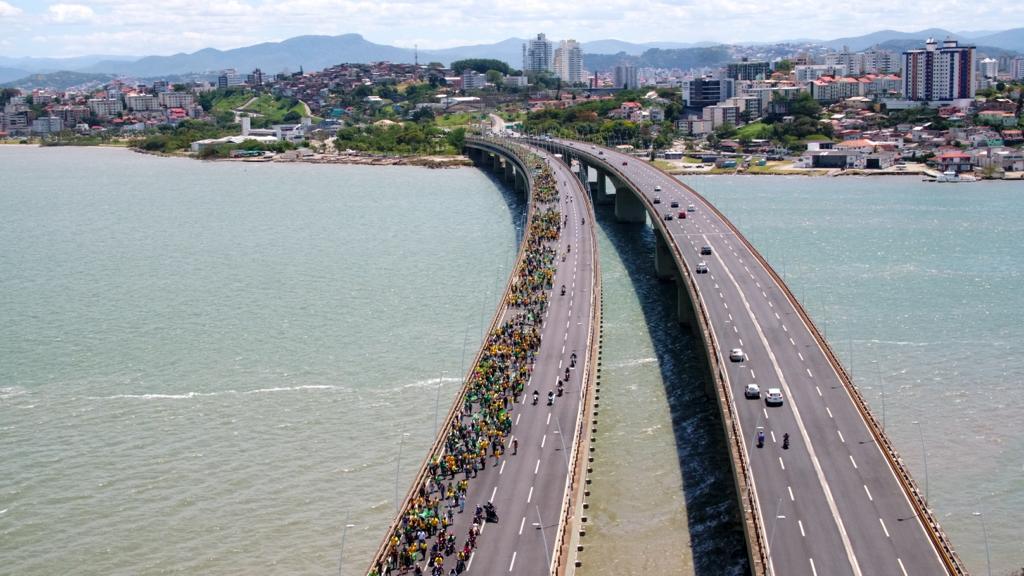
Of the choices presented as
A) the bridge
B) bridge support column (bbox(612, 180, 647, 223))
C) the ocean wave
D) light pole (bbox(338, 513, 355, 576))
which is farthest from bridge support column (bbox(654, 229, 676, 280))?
light pole (bbox(338, 513, 355, 576))

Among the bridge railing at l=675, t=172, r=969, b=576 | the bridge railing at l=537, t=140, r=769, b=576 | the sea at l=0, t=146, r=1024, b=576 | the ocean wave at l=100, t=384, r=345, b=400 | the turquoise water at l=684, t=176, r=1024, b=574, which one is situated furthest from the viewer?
the ocean wave at l=100, t=384, r=345, b=400

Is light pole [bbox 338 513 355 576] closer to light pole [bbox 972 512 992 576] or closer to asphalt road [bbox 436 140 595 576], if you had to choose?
asphalt road [bbox 436 140 595 576]

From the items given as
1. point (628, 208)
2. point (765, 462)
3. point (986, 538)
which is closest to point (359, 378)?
point (765, 462)

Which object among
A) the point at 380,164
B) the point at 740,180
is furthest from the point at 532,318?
the point at 380,164

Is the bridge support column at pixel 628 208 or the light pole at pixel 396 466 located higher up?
the bridge support column at pixel 628 208

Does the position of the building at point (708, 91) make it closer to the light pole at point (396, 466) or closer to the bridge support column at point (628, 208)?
the bridge support column at point (628, 208)

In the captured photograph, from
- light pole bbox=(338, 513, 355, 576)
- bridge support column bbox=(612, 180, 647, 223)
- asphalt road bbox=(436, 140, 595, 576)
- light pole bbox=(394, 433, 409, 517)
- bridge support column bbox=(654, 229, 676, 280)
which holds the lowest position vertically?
light pole bbox=(338, 513, 355, 576)

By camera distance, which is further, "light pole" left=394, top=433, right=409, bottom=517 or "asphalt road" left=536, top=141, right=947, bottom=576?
"light pole" left=394, top=433, right=409, bottom=517

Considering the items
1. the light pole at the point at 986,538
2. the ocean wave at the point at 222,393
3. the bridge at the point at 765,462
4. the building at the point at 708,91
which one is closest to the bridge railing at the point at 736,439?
the bridge at the point at 765,462
